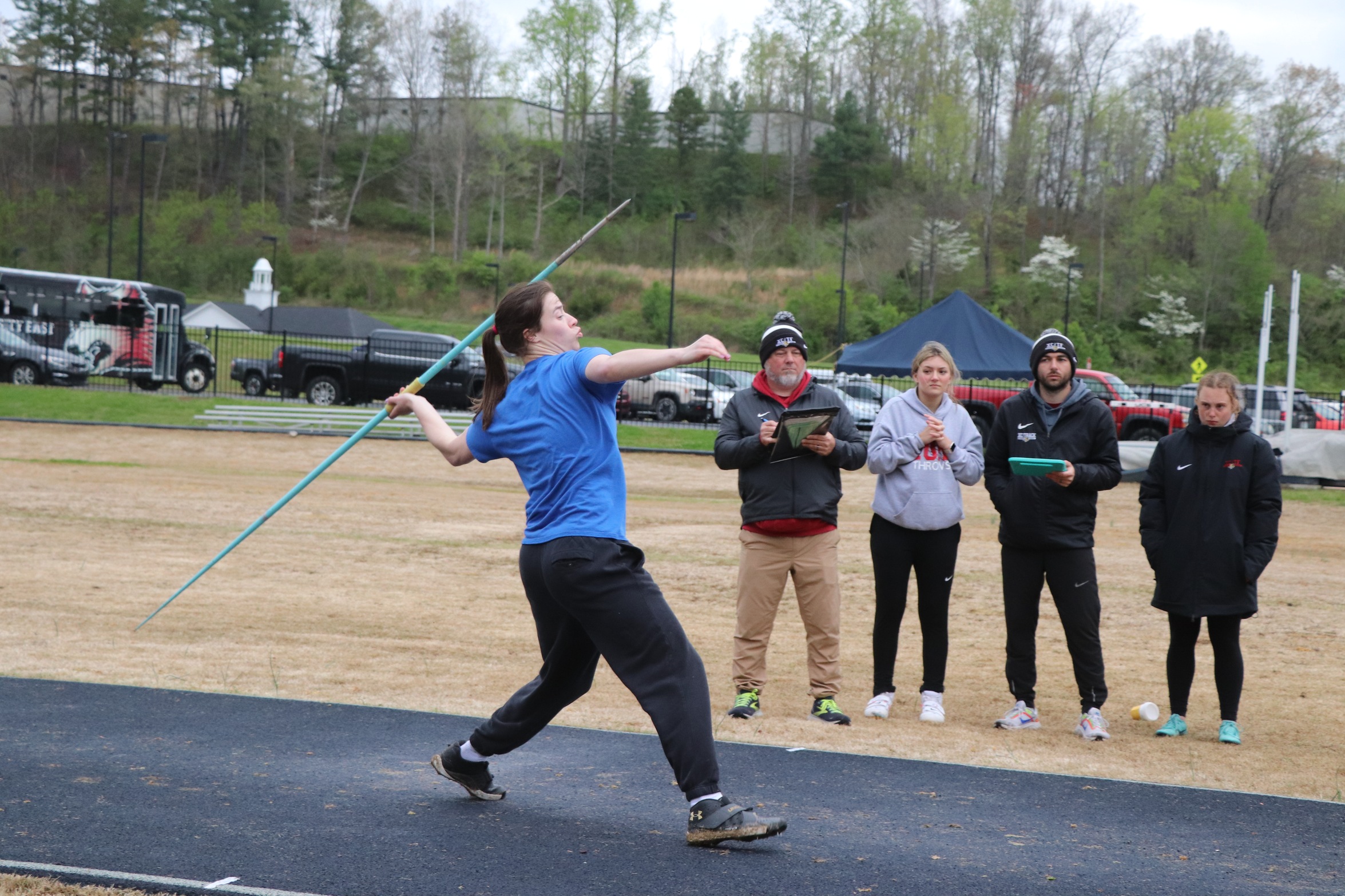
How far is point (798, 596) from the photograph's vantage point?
21.1 feet

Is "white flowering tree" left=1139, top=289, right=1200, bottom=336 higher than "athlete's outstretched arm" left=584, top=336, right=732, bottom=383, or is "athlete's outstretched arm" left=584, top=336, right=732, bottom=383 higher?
"white flowering tree" left=1139, top=289, right=1200, bottom=336

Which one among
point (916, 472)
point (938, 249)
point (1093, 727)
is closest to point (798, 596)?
point (916, 472)

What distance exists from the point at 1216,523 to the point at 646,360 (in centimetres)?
372

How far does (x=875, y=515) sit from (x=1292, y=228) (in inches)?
2940

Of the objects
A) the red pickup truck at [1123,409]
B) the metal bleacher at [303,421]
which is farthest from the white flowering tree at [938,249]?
the metal bleacher at [303,421]

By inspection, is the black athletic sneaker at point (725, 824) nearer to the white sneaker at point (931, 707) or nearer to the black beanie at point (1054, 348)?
the white sneaker at point (931, 707)

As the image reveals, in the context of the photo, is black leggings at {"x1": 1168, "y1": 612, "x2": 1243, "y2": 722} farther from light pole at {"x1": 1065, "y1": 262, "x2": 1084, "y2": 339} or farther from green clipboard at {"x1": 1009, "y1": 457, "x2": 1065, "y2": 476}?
light pole at {"x1": 1065, "y1": 262, "x2": 1084, "y2": 339}

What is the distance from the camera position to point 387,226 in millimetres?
86812

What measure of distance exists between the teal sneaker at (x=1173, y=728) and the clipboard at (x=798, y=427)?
89.8 inches

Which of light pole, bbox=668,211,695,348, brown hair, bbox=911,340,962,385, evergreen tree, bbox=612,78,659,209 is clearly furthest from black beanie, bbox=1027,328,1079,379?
evergreen tree, bbox=612,78,659,209

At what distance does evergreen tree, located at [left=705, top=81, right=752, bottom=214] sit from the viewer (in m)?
86.1

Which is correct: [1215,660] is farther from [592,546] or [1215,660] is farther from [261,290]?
[261,290]

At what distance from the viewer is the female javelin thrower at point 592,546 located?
12.5 feet

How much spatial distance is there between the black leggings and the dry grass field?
0.21 metres
